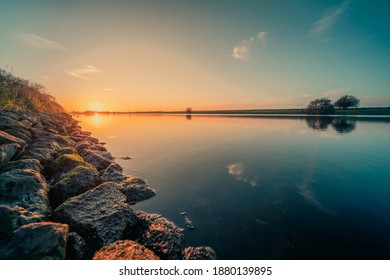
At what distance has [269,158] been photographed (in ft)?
48.0

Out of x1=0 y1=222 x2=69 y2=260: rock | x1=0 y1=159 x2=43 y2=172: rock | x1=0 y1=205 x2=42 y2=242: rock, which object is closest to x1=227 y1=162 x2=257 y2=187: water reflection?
x1=0 y1=222 x2=69 y2=260: rock

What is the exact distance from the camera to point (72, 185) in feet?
21.5

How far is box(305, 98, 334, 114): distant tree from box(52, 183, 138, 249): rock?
5468 inches

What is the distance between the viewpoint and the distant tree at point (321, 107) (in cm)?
11072

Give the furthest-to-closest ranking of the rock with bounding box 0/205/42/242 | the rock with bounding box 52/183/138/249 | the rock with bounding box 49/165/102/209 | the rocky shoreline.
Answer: the rock with bounding box 49/165/102/209, the rock with bounding box 52/183/138/249, the rock with bounding box 0/205/42/242, the rocky shoreline

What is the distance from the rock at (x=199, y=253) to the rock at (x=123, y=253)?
104cm

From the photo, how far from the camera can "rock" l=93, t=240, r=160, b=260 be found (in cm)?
406

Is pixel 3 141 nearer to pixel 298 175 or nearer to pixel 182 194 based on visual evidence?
pixel 182 194

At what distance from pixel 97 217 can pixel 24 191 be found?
2.44m

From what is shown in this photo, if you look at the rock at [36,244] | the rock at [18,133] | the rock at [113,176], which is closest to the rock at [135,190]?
the rock at [113,176]

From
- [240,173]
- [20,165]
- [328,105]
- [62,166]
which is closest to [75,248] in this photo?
[20,165]

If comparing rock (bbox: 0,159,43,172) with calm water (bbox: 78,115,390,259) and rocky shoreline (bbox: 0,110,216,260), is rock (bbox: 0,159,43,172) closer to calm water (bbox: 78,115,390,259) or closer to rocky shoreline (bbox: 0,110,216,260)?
rocky shoreline (bbox: 0,110,216,260)

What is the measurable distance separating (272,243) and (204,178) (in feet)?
18.5
